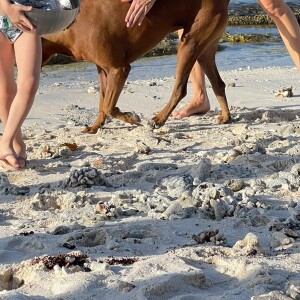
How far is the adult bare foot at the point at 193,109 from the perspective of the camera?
264 inches

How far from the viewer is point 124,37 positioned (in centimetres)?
596

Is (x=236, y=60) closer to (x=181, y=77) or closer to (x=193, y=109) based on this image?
(x=193, y=109)

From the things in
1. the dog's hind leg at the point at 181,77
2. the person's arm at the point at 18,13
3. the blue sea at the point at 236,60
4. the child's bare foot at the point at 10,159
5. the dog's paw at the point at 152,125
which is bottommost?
the blue sea at the point at 236,60

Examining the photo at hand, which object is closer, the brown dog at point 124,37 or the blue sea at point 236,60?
the brown dog at point 124,37

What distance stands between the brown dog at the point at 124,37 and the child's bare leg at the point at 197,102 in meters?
0.51

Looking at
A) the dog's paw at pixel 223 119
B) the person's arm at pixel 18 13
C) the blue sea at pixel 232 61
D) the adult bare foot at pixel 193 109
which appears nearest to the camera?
the person's arm at pixel 18 13

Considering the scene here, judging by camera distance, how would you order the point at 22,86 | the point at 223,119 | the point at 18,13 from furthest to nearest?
the point at 223,119 → the point at 22,86 → the point at 18,13

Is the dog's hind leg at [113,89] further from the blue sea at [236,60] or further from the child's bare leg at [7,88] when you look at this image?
the blue sea at [236,60]

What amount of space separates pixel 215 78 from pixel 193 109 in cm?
35

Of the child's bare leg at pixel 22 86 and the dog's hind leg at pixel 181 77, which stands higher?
the child's bare leg at pixel 22 86

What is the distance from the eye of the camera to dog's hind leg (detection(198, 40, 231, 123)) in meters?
6.45

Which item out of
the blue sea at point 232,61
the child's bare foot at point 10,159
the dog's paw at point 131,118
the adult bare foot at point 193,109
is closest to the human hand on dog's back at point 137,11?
the dog's paw at point 131,118

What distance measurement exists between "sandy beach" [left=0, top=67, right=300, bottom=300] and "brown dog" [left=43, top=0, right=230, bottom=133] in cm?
33

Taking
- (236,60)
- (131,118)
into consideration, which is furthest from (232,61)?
(131,118)
